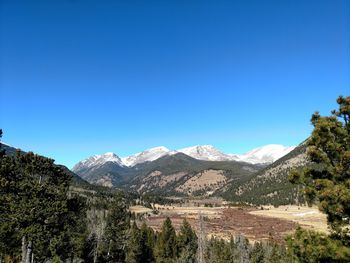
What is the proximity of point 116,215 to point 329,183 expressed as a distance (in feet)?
196

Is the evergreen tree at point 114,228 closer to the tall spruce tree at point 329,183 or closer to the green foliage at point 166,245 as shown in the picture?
the green foliage at point 166,245

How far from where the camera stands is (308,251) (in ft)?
56.0

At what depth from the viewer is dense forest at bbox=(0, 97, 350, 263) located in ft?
55.8

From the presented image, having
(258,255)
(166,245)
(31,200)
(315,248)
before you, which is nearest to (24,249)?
(31,200)

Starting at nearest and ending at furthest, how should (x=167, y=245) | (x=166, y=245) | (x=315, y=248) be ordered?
1. (x=315, y=248)
2. (x=166, y=245)
3. (x=167, y=245)

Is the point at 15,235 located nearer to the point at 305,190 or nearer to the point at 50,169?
the point at 50,169

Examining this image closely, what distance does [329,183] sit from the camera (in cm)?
1731

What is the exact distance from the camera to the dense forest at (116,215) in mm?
17016

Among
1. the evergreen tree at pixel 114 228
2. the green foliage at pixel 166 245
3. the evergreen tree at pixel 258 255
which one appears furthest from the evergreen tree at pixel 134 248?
the evergreen tree at pixel 258 255

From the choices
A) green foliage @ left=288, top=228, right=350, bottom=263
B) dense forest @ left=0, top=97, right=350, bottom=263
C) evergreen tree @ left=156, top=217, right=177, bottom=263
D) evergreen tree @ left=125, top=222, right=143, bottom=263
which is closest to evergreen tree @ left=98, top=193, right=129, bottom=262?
dense forest @ left=0, top=97, right=350, bottom=263

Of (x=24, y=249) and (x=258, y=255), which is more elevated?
(x=24, y=249)

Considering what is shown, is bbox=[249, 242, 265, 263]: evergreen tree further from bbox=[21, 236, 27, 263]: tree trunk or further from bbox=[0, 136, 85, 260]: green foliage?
bbox=[21, 236, 27, 263]: tree trunk

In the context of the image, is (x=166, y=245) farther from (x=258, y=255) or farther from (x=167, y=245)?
(x=258, y=255)

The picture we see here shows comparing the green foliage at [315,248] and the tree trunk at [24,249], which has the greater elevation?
the green foliage at [315,248]
